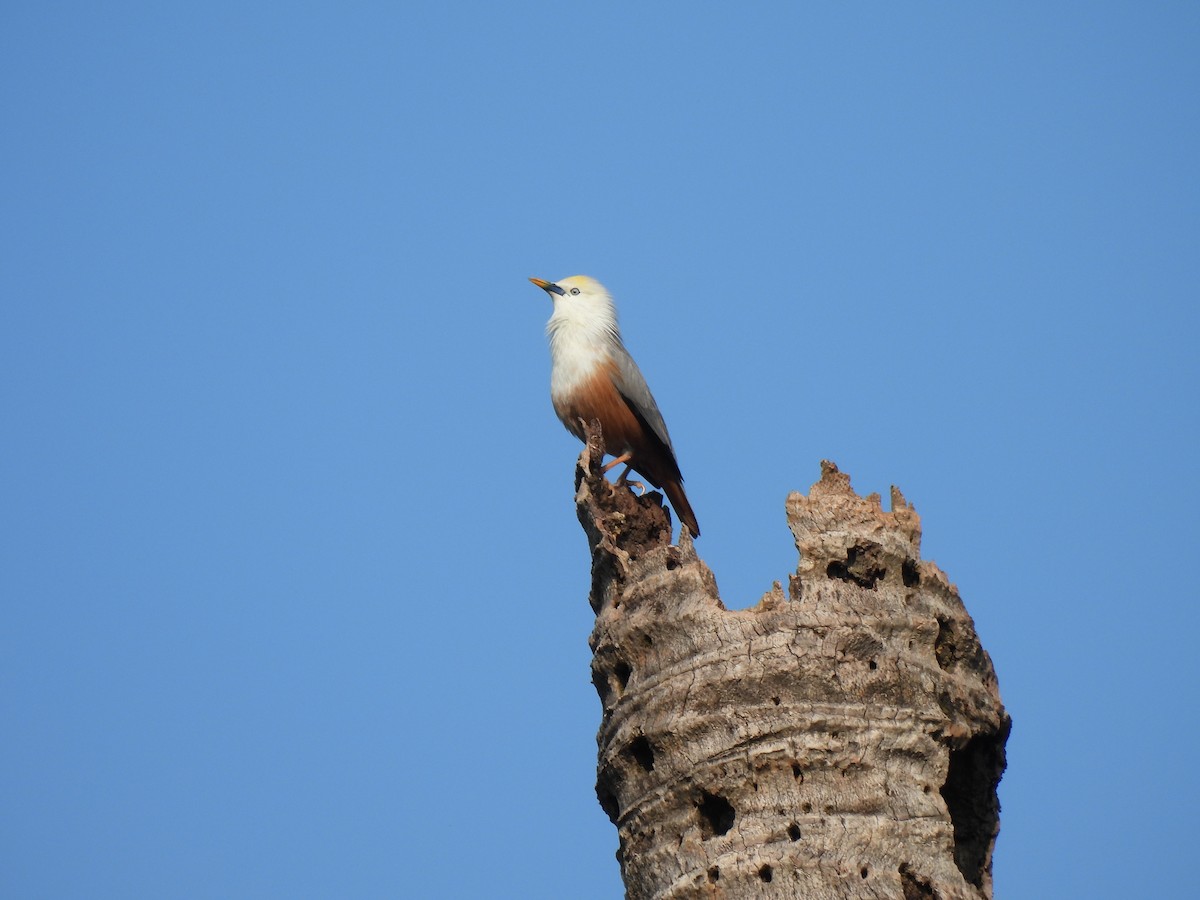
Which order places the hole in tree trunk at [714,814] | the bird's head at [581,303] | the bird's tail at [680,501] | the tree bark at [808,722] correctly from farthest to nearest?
the bird's head at [581,303] → the bird's tail at [680,501] → the hole in tree trunk at [714,814] → the tree bark at [808,722]

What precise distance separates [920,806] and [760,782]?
0.87m

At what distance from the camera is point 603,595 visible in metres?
8.66

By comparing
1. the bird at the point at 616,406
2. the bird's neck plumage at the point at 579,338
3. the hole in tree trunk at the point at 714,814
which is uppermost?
the bird's neck plumage at the point at 579,338

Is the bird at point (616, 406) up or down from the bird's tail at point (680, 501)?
up

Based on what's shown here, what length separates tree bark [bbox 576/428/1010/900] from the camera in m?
7.16

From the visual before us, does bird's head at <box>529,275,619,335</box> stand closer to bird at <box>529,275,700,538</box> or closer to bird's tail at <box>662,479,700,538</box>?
bird at <box>529,275,700,538</box>

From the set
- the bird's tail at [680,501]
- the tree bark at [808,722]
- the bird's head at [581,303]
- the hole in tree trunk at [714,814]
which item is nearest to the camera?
the tree bark at [808,722]

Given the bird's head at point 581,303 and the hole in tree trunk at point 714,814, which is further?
the bird's head at point 581,303

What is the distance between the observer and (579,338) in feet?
42.9

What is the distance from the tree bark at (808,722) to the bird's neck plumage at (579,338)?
A: 4.19 metres

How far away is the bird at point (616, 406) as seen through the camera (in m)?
12.4

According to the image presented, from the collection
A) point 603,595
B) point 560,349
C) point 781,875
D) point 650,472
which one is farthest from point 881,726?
point 560,349

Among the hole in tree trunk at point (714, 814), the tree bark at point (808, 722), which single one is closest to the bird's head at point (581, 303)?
the tree bark at point (808, 722)

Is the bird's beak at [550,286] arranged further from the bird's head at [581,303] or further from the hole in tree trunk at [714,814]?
the hole in tree trunk at [714,814]
